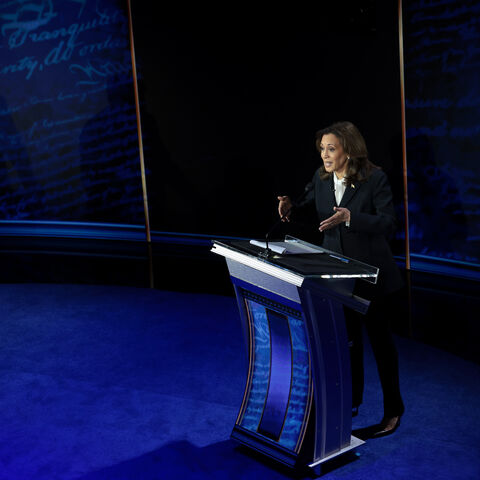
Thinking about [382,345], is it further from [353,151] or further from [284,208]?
[353,151]

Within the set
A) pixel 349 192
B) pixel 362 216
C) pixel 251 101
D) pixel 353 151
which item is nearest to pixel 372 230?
pixel 362 216

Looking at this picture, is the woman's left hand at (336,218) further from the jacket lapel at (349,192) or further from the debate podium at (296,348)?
the jacket lapel at (349,192)

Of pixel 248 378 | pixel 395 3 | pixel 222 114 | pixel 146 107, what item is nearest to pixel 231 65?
pixel 222 114

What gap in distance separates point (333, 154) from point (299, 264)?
60cm

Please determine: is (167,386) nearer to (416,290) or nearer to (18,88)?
(416,290)

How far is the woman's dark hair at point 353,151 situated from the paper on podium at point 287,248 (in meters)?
0.33

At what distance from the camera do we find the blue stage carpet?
2.81 metres

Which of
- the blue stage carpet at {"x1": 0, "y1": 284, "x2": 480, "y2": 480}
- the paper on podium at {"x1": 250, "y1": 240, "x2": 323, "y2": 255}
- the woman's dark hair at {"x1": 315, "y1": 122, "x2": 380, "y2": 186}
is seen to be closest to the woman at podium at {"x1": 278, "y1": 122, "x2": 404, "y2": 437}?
the woman's dark hair at {"x1": 315, "y1": 122, "x2": 380, "y2": 186}

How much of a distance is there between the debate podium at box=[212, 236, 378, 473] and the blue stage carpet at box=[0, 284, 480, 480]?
0.49ft

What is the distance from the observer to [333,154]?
2811 millimetres

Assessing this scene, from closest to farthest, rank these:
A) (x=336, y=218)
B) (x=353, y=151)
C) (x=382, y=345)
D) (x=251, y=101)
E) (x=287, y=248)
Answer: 1. (x=336, y=218)
2. (x=287, y=248)
3. (x=353, y=151)
4. (x=382, y=345)
5. (x=251, y=101)

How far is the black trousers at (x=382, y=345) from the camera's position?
290cm

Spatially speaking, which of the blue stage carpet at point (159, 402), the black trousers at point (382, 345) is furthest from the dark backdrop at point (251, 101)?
A: the black trousers at point (382, 345)

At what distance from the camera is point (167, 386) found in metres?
3.67
